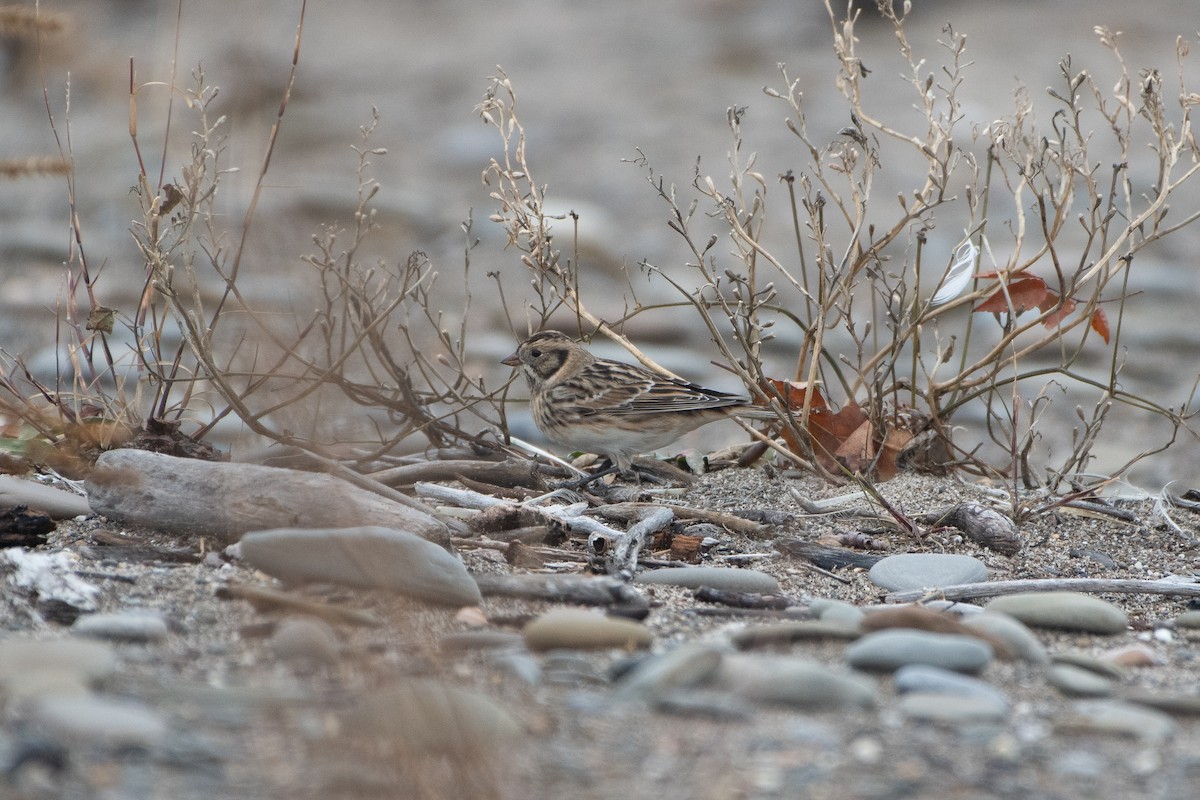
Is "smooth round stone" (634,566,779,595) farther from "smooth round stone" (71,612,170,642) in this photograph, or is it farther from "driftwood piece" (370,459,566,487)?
"smooth round stone" (71,612,170,642)

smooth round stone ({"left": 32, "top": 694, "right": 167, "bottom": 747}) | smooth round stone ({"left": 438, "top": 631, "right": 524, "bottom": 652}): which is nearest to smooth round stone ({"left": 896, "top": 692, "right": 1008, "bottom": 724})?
smooth round stone ({"left": 438, "top": 631, "right": 524, "bottom": 652})

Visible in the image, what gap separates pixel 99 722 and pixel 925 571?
261cm

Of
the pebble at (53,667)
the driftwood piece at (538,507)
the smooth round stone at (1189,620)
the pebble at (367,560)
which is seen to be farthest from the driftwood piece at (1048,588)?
the pebble at (53,667)

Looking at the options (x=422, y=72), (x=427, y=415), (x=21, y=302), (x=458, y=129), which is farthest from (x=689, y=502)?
(x=422, y=72)

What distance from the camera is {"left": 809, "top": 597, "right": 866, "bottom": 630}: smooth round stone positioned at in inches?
135

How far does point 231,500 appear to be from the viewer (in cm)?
394

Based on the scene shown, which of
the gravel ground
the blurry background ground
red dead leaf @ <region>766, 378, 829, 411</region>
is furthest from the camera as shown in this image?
the blurry background ground

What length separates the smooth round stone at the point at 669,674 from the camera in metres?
2.82

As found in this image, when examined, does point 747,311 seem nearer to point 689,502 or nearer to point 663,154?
point 689,502

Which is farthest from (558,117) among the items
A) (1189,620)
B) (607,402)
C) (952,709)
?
(952,709)

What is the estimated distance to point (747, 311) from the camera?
16.0 ft

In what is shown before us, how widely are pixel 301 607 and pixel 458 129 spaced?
11333 mm

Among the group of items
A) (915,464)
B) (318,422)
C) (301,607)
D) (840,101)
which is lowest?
(301,607)

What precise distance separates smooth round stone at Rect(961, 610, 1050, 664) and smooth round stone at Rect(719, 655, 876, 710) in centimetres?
58
